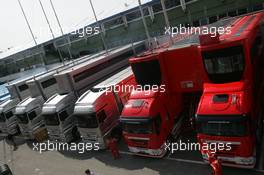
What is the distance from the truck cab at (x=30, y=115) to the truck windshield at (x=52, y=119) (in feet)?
9.90

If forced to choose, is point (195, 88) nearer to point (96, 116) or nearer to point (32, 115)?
point (96, 116)

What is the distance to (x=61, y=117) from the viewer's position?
61.2 feet

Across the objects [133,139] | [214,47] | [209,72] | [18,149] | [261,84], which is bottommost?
[18,149]

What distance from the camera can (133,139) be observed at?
46.5ft

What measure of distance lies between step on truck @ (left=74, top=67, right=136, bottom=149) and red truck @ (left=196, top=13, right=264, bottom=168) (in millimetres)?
6624

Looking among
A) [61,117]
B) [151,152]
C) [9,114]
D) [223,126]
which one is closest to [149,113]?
[151,152]

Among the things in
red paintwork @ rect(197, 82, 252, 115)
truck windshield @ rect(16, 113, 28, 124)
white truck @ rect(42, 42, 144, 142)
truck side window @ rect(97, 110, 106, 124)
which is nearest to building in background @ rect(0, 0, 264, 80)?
white truck @ rect(42, 42, 144, 142)

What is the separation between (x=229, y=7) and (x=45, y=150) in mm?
21553

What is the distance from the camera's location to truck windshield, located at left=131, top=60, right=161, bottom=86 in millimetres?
14336

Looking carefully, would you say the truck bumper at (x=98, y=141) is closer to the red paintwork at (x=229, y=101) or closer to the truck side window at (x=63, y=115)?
the truck side window at (x=63, y=115)

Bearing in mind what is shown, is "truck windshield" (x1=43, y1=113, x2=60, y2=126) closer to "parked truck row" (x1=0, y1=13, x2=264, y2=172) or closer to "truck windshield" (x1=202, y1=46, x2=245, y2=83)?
"parked truck row" (x1=0, y1=13, x2=264, y2=172)

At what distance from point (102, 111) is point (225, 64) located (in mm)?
7880

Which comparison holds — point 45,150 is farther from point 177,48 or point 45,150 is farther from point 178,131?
point 177,48

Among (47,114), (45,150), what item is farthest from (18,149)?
(47,114)
